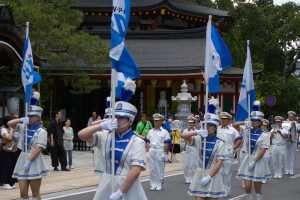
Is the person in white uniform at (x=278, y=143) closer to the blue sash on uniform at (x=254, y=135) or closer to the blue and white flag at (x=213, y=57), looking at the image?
the blue sash on uniform at (x=254, y=135)

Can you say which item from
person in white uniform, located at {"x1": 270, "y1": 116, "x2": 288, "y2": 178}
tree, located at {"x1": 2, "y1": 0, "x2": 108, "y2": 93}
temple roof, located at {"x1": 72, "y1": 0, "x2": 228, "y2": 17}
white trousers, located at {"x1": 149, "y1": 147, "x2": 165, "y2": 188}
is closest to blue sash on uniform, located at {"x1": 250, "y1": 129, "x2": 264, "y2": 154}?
white trousers, located at {"x1": 149, "y1": 147, "x2": 165, "y2": 188}

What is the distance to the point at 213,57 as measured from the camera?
9.22 meters

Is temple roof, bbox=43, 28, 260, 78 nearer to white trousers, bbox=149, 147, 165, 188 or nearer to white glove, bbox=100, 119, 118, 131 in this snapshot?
white trousers, bbox=149, 147, 165, 188

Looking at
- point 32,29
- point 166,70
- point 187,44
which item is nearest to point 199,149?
point 32,29

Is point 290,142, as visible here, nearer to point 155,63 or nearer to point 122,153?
point 155,63

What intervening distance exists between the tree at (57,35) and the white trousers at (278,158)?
32.1 ft

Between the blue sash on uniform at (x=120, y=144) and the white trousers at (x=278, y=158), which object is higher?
the blue sash on uniform at (x=120, y=144)

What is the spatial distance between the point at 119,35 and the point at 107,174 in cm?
156

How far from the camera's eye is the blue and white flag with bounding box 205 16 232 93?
905 cm

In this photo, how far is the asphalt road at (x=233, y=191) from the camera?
42.1ft

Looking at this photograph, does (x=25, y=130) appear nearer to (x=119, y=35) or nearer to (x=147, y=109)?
(x=119, y=35)

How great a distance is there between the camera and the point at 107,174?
20.4 ft

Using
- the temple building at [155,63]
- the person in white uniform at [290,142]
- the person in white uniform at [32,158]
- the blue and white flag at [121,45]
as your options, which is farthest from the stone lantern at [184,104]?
the blue and white flag at [121,45]

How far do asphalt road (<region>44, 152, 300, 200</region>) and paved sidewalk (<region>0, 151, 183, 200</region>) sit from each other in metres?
0.84
